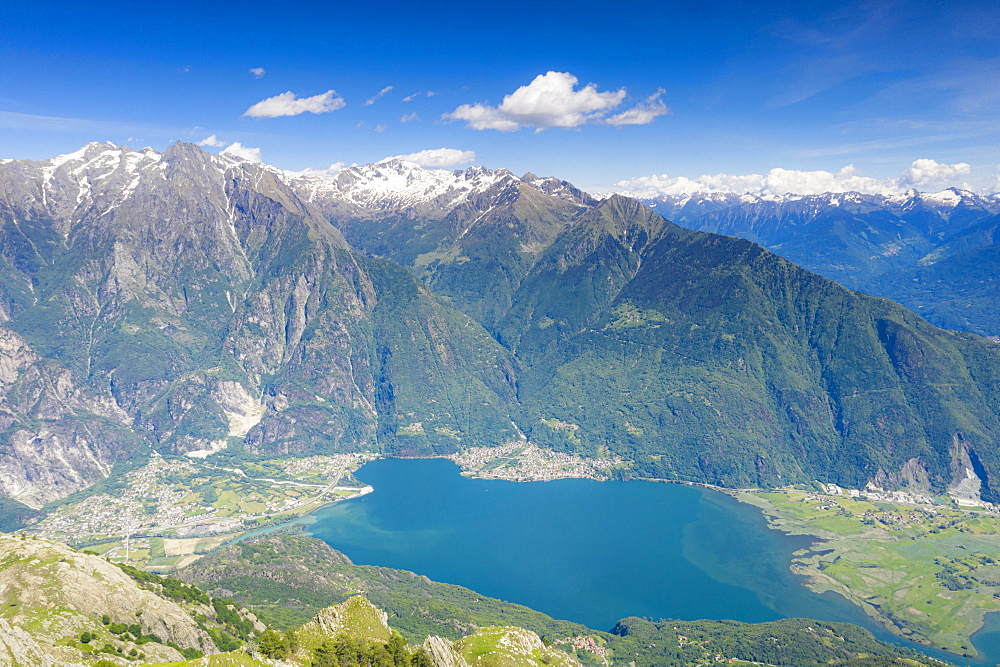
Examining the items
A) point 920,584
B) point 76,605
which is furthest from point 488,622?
point 920,584

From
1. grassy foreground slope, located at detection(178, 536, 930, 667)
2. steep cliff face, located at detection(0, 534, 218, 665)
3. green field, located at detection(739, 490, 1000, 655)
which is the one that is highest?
steep cliff face, located at detection(0, 534, 218, 665)

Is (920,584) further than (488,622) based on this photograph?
Yes

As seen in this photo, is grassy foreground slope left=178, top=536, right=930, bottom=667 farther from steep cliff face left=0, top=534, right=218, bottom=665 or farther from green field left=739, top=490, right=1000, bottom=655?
steep cliff face left=0, top=534, right=218, bottom=665

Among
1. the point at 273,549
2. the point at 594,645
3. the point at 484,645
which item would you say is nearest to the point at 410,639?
the point at 594,645

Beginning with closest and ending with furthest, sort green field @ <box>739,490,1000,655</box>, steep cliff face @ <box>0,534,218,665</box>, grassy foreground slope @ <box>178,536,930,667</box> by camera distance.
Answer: steep cliff face @ <box>0,534,218,665</box>
grassy foreground slope @ <box>178,536,930,667</box>
green field @ <box>739,490,1000,655</box>

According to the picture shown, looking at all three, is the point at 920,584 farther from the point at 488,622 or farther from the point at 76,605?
the point at 76,605

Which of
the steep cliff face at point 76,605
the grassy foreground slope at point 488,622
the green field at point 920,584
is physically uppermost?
the steep cliff face at point 76,605

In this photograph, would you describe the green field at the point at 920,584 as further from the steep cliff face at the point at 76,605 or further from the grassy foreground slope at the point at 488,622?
the steep cliff face at the point at 76,605

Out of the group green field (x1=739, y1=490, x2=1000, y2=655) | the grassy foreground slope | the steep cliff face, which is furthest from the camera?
green field (x1=739, y1=490, x2=1000, y2=655)

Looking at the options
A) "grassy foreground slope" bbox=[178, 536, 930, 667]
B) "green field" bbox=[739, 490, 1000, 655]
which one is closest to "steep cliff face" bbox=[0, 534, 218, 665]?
"grassy foreground slope" bbox=[178, 536, 930, 667]

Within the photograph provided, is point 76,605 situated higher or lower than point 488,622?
higher

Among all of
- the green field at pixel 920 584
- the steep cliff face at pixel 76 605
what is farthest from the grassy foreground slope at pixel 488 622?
the steep cliff face at pixel 76 605

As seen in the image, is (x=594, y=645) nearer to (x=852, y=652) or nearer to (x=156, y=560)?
(x=852, y=652)
